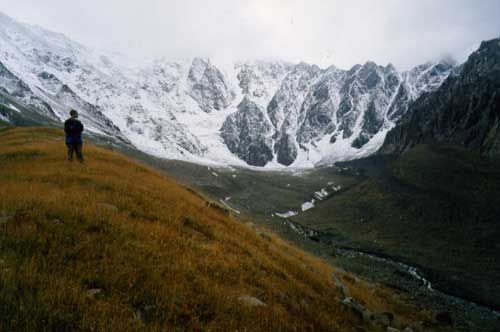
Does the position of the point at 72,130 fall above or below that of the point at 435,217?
above

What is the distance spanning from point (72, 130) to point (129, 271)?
16.4 m

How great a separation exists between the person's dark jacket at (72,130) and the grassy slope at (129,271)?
6.19 meters

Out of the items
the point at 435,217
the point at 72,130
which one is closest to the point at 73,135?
the point at 72,130

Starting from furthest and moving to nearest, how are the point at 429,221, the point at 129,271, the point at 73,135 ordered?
1. the point at 429,221
2. the point at 73,135
3. the point at 129,271

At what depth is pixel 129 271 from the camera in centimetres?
924

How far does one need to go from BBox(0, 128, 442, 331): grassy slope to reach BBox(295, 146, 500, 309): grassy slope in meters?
62.5

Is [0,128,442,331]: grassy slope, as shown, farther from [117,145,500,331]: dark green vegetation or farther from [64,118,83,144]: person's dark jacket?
[117,145,500,331]: dark green vegetation

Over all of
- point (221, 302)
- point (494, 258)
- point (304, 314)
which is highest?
point (221, 302)

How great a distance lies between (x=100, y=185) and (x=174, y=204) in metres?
3.43

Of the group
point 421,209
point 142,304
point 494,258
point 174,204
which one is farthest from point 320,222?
point 142,304

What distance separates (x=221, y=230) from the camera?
16.7 metres

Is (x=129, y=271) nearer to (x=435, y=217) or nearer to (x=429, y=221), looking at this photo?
(x=429, y=221)

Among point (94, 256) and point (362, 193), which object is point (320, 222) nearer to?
point (362, 193)

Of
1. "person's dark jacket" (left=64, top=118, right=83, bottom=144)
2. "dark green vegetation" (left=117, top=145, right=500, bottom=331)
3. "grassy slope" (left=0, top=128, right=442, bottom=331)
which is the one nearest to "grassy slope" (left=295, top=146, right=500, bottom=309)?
"dark green vegetation" (left=117, top=145, right=500, bottom=331)
